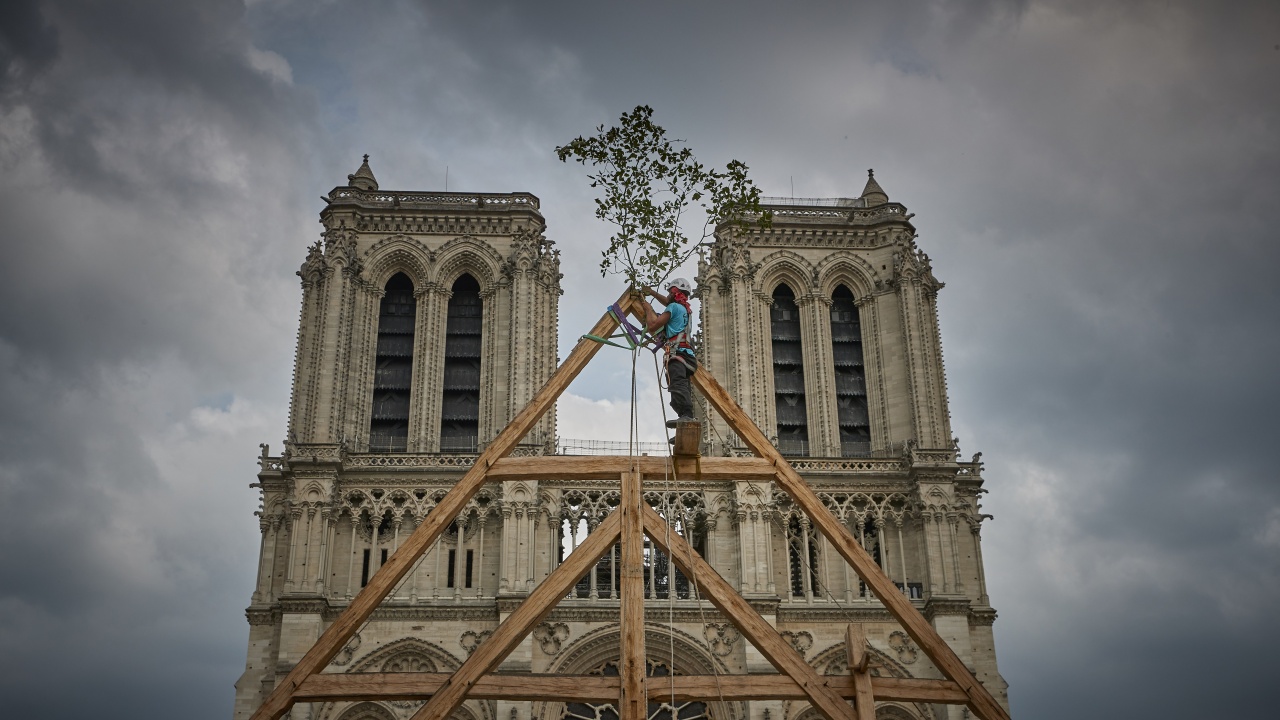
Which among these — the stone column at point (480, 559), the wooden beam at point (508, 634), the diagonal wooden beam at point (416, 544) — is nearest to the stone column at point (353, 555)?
the stone column at point (480, 559)

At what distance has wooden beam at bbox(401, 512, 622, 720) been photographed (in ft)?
48.8

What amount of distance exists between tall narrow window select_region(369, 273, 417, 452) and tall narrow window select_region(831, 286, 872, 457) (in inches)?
534

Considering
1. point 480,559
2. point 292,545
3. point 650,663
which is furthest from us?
point 480,559

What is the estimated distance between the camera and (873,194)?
42438 millimetres

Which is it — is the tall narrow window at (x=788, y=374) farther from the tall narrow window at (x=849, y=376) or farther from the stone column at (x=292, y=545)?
the stone column at (x=292, y=545)

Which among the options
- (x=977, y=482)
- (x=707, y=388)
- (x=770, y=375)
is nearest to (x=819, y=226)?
(x=770, y=375)

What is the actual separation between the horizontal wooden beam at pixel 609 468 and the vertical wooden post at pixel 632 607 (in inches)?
9.7

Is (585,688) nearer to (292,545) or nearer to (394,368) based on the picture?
(292,545)

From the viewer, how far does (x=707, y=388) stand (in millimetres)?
16062

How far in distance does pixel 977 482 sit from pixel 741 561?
781 centimetres

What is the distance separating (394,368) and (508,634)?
23968 mm

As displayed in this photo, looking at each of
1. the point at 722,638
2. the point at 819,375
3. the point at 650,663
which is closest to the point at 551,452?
the point at 650,663

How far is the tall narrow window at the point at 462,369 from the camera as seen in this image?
3691 cm

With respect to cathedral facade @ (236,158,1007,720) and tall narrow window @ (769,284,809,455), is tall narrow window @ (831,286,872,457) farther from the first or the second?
tall narrow window @ (769,284,809,455)
